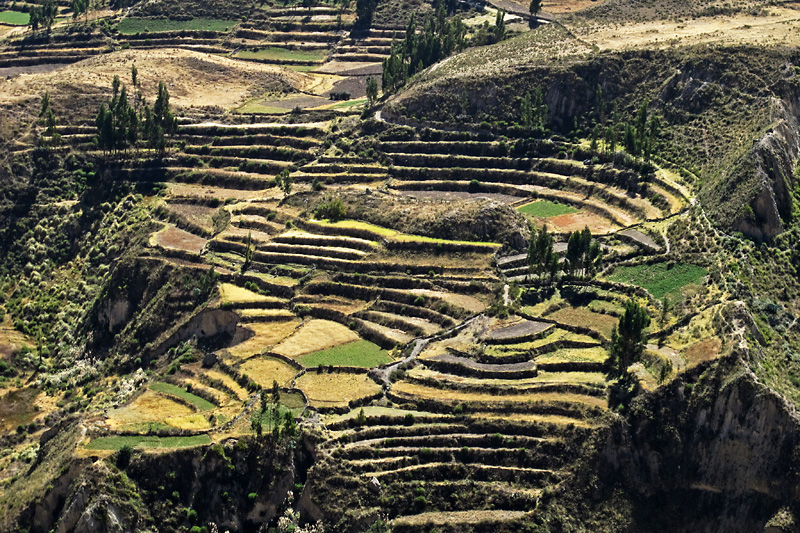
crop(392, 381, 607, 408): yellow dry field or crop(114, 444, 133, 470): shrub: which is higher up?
crop(392, 381, 607, 408): yellow dry field

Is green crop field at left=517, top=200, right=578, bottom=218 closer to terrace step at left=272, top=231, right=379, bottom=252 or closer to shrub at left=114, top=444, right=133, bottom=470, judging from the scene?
terrace step at left=272, top=231, right=379, bottom=252

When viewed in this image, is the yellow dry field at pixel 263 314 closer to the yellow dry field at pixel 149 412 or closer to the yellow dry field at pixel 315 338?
the yellow dry field at pixel 315 338

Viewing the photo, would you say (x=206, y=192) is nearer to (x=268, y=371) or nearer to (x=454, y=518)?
(x=268, y=371)

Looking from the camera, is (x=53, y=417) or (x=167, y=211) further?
(x=167, y=211)

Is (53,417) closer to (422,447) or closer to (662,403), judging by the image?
(422,447)

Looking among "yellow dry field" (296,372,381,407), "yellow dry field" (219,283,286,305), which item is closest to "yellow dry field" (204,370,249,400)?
"yellow dry field" (296,372,381,407)

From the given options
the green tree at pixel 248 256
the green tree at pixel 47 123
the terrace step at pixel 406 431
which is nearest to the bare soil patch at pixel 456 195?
the green tree at pixel 248 256

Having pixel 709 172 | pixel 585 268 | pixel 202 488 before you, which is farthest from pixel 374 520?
pixel 709 172
